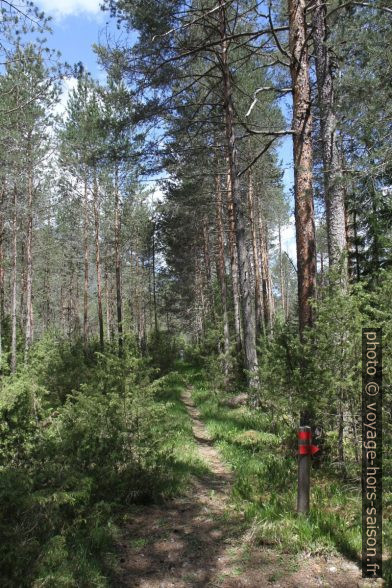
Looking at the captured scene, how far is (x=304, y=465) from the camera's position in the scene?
4.11 meters

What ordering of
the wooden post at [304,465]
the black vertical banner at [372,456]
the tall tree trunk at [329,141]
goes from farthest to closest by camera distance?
the tall tree trunk at [329,141]
the wooden post at [304,465]
the black vertical banner at [372,456]

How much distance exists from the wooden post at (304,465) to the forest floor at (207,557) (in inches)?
23.3

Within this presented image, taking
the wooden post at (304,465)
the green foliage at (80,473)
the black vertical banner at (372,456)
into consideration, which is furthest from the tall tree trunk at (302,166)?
the green foliage at (80,473)

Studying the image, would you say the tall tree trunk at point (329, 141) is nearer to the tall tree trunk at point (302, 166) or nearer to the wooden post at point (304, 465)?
the tall tree trunk at point (302, 166)

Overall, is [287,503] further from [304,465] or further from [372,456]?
[372,456]

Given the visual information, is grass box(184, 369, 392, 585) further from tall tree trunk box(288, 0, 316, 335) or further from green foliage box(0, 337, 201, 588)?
tall tree trunk box(288, 0, 316, 335)

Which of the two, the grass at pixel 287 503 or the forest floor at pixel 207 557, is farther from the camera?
the grass at pixel 287 503

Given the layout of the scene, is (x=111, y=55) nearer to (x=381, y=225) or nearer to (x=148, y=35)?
(x=148, y=35)

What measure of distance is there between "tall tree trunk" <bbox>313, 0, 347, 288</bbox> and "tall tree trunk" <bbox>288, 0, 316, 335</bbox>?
116 cm

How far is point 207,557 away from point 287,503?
1.15 meters

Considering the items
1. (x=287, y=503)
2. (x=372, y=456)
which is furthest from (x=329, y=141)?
(x=287, y=503)

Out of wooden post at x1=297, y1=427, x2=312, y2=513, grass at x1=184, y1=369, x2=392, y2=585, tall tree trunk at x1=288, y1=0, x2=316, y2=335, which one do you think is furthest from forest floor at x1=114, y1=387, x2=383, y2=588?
tall tree trunk at x1=288, y1=0, x2=316, y2=335

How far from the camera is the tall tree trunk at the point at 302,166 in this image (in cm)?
571

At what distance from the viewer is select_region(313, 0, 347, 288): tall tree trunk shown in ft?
23.1
